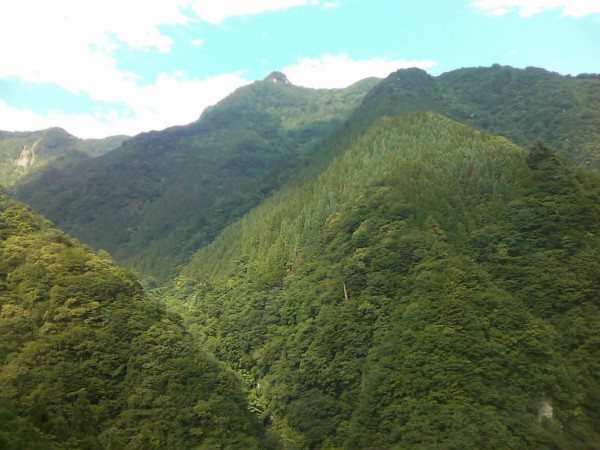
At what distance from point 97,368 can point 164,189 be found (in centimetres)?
11006

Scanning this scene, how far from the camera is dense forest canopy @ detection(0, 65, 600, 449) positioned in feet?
150

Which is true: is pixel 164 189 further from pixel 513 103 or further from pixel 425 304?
pixel 425 304

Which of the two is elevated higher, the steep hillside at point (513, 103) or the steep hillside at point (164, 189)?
the steep hillside at point (513, 103)

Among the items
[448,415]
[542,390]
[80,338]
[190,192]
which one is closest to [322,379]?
[448,415]

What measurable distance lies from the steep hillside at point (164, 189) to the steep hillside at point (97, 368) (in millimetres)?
57958

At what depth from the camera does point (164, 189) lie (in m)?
153

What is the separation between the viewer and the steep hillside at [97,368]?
41.9 meters

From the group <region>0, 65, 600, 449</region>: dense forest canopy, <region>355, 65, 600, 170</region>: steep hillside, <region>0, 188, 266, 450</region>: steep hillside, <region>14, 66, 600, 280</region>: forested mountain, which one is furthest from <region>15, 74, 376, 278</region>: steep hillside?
<region>0, 188, 266, 450</region>: steep hillside

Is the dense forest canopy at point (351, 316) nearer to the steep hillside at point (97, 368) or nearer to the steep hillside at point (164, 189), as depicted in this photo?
the steep hillside at point (97, 368)

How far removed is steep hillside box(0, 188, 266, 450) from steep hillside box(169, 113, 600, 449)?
1167 centimetres

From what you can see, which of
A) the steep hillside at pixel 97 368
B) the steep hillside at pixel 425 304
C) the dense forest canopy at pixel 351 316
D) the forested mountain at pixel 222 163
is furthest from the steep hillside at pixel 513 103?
the steep hillside at pixel 97 368

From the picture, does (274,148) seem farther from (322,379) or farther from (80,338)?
(80,338)

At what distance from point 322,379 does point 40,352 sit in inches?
1155

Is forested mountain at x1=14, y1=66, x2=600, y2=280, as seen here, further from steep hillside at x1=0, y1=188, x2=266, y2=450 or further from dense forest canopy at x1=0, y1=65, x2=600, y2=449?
steep hillside at x1=0, y1=188, x2=266, y2=450
